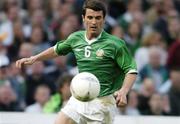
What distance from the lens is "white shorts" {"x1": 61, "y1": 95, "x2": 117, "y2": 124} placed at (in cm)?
921

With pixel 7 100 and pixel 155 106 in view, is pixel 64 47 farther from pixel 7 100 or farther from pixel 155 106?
pixel 7 100

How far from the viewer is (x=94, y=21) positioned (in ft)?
30.2

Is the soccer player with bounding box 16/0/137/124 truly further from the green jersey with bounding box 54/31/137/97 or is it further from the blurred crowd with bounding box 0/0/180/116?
the blurred crowd with bounding box 0/0/180/116

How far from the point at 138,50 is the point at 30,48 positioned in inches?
81.0

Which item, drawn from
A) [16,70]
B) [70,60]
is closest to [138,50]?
[70,60]

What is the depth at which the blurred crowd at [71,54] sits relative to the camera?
14.7 metres

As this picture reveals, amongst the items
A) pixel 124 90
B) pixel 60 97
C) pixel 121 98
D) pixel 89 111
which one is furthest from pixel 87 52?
pixel 60 97

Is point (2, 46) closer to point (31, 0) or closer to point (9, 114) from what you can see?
point (31, 0)

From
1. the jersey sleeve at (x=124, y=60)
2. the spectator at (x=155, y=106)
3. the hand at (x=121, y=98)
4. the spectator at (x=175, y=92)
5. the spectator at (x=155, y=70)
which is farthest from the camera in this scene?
the spectator at (x=155, y=70)

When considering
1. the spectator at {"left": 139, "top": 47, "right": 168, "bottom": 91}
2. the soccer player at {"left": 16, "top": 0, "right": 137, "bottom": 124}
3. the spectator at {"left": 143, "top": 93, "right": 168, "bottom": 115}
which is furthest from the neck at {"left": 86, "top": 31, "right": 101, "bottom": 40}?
the spectator at {"left": 139, "top": 47, "right": 168, "bottom": 91}

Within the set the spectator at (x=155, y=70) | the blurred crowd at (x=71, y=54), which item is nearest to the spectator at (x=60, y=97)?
the blurred crowd at (x=71, y=54)

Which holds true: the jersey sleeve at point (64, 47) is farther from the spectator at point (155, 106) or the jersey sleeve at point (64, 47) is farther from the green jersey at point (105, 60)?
the spectator at point (155, 106)

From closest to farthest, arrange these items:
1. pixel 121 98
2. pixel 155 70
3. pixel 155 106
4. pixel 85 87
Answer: pixel 121 98, pixel 85 87, pixel 155 106, pixel 155 70

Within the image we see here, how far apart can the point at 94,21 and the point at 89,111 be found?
0.93 m
